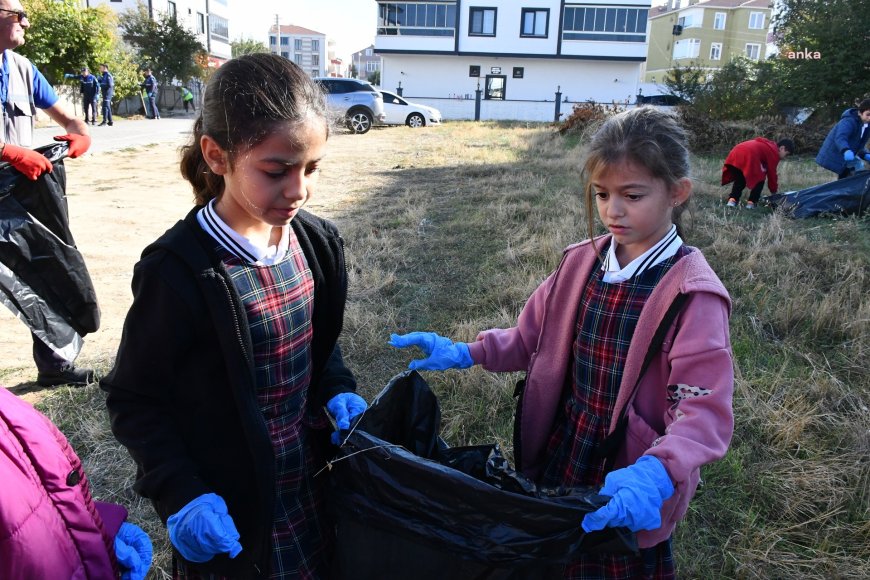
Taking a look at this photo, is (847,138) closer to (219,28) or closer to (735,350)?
(735,350)

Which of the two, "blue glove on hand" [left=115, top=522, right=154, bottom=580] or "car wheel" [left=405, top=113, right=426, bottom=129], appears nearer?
"blue glove on hand" [left=115, top=522, right=154, bottom=580]

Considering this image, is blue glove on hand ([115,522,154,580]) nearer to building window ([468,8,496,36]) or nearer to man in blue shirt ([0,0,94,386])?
man in blue shirt ([0,0,94,386])

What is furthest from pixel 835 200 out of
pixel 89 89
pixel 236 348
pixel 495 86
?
pixel 495 86

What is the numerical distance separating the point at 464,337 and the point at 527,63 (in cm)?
3846

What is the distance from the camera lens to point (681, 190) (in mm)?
1535

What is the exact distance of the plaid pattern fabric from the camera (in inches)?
53.4

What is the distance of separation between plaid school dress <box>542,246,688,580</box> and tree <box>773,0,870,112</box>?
19293mm

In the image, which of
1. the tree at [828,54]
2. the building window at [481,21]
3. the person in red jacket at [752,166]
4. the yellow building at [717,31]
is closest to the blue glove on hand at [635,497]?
the person in red jacket at [752,166]

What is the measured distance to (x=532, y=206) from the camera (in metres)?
6.75

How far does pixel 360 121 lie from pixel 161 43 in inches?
599

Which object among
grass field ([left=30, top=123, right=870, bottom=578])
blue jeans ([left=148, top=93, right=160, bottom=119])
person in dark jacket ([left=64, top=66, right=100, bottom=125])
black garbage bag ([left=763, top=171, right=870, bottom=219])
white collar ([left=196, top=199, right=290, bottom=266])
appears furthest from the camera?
blue jeans ([left=148, top=93, right=160, bottom=119])

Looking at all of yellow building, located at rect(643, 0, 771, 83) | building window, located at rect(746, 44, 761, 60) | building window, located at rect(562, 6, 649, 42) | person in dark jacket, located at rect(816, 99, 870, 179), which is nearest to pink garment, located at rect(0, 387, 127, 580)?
person in dark jacket, located at rect(816, 99, 870, 179)

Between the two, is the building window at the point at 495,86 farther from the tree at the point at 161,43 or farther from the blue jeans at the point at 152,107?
the blue jeans at the point at 152,107

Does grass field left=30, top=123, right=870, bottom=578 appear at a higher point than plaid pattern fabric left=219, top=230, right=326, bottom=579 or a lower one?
lower
